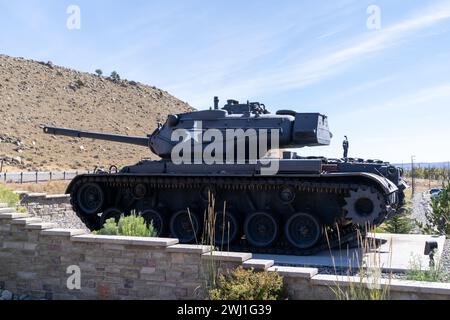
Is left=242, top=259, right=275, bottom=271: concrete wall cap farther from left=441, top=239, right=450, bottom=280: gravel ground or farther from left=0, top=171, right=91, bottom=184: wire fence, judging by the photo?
left=0, top=171, right=91, bottom=184: wire fence

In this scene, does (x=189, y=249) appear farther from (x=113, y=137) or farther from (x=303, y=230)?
(x=113, y=137)

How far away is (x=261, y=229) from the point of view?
12172 mm

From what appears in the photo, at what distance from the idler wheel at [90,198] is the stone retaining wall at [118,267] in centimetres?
479

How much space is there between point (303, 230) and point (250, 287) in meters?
5.53

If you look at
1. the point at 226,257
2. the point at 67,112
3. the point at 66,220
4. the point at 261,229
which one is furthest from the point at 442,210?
the point at 67,112

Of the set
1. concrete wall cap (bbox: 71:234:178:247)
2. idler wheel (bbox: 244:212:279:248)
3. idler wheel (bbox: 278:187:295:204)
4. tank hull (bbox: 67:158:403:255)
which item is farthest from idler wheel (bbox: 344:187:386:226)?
concrete wall cap (bbox: 71:234:178:247)

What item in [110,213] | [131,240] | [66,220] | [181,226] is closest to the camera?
[131,240]

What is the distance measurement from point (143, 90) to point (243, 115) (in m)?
72.1

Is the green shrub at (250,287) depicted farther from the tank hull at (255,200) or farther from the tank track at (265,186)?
the tank track at (265,186)

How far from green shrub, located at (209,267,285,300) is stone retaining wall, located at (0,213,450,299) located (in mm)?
203

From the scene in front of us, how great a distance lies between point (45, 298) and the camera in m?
8.36

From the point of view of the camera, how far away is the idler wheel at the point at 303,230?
1150cm

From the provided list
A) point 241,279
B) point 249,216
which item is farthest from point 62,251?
point 249,216

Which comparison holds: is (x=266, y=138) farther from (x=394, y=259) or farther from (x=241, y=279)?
(x=241, y=279)
